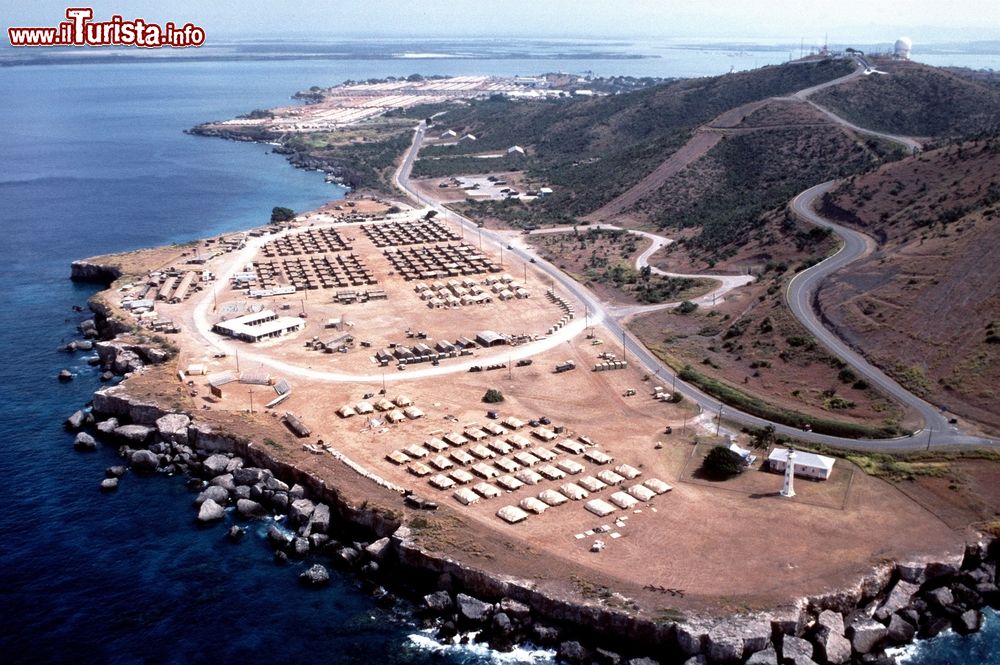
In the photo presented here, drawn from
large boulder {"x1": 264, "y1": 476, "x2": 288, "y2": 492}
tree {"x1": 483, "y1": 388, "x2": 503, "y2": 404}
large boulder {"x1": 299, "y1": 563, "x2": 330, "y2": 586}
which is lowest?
large boulder {"x1": 299, "y1": 563, "x2": 330, "y2": 586}

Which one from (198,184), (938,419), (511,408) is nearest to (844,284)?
(938,419)

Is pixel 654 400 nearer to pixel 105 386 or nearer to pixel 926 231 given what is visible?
pixel 926 231

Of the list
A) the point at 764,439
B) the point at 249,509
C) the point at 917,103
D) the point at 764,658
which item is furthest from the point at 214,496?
the point at 917,103

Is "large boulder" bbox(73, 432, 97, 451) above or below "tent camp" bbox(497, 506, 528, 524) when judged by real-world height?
below

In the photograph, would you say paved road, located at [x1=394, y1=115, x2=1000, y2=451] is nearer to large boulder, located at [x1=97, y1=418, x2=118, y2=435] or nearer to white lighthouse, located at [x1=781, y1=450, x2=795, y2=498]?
white lighthouse, located at [x1=781, y1=450, x2=795, y2=498]

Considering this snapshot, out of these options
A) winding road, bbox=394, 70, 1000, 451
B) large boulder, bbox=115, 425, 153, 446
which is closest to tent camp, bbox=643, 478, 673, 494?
winding road, bbox=394, 70, 1000, 451

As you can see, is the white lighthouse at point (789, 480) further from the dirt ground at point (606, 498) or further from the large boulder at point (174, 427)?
the large boulder at point (174, 427)
